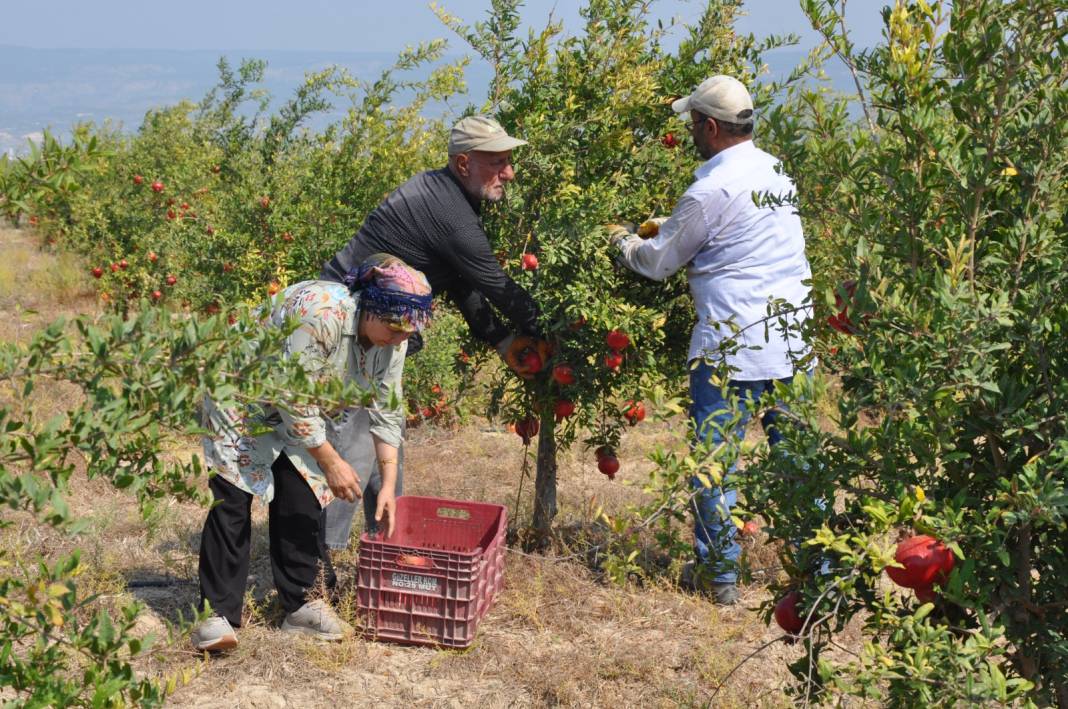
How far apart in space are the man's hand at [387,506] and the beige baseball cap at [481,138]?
128cm

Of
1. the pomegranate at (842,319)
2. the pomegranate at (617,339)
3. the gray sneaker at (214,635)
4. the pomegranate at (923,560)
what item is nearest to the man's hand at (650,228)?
the pomegranate at (617,339)

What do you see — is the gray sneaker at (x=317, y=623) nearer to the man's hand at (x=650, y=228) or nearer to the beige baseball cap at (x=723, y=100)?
the man's hand at (x=650, y=228)

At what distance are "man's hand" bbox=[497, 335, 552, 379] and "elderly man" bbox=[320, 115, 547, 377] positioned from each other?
0.23m

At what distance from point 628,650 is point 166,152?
31.8 feet

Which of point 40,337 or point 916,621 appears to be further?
point 916,621

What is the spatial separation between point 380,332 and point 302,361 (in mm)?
280

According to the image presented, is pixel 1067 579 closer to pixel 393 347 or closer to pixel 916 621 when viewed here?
pixel 916 621

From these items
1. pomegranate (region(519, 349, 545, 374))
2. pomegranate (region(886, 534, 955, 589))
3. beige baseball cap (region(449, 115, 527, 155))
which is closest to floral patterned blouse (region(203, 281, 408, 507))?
pomegranate (region(519, 349, 545, 374))

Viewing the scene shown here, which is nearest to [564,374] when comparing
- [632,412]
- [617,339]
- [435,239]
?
[617,339]

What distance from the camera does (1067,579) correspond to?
2.21 m

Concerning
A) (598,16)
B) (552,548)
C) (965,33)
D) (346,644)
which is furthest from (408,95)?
(965,33)

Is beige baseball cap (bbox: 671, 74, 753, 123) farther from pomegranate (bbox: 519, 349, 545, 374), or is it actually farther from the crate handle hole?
the crate handle hole

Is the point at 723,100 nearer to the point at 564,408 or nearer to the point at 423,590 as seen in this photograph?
the point at 564,408

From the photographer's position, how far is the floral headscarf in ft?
11.8
